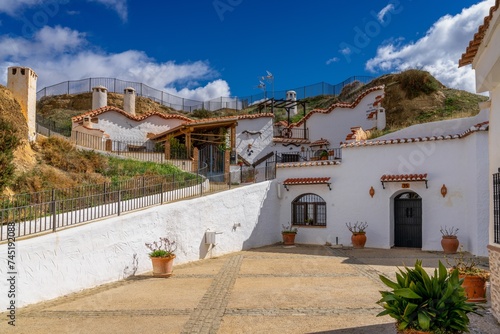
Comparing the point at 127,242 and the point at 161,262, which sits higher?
the point at 127,242

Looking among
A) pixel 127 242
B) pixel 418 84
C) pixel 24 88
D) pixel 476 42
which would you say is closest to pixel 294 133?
pixel 418 84

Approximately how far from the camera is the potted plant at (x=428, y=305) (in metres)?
5.21

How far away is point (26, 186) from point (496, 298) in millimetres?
13292

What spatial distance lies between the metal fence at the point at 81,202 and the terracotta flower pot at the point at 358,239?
221 inches

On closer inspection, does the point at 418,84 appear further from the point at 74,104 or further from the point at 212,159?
the point at 74,104

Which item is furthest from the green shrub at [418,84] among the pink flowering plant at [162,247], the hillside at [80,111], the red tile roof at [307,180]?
the pink flowering plant at [162,247]

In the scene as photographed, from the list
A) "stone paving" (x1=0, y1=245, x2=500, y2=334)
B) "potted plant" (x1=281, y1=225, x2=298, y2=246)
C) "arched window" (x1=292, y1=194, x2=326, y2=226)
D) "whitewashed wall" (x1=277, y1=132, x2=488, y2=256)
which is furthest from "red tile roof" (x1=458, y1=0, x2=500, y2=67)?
"potted plant" (x1=281, y1=225, x2=298, y2=246)

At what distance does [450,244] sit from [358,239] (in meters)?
3.43

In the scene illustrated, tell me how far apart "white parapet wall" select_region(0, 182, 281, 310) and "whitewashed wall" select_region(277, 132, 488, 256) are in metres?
2.80

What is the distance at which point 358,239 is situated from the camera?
17016mm

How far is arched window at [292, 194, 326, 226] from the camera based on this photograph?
1877 cm

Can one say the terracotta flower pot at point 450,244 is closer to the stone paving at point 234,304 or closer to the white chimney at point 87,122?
the stone paving at point 234,304

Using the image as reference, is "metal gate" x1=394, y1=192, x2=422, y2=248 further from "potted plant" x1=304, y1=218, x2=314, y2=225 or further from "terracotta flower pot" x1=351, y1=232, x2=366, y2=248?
"potted plant" x1=304, y1=218, x2=314, y2=225

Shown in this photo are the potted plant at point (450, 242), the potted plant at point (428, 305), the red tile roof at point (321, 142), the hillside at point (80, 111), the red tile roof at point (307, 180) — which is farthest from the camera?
the red tile roof at point (321, 142)
